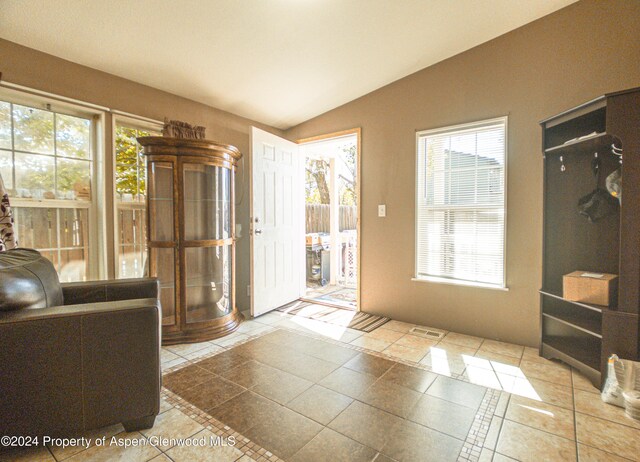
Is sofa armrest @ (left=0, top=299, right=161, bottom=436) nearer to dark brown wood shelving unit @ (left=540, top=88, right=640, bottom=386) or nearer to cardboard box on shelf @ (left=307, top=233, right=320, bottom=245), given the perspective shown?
dark brown wood shelving unit @ (left=540, top=88, right=640, bottom=386)

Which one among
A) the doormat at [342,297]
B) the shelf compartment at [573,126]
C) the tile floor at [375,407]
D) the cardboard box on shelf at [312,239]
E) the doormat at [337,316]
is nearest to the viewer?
the tile floor at [375,407]

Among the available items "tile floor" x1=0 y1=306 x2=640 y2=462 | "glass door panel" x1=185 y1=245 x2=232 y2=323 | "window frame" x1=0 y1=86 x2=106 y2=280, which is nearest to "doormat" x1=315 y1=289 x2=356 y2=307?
"tile floor" x1=0 y1=306 x2=640 y2=462

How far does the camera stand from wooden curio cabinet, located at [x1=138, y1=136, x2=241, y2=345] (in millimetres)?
2791

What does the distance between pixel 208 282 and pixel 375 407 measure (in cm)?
199

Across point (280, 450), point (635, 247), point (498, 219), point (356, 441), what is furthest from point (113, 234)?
point (635, 247)

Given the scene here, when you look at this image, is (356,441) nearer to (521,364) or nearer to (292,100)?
(521,364)

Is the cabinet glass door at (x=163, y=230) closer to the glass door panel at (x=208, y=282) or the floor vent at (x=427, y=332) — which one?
the glass door panel at (x=208, y=282)

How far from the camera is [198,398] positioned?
6.34 feet

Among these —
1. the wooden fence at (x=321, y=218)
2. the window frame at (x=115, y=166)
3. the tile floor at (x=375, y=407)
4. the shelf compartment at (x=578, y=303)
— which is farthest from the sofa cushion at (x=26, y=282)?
the wooden fence at (x=321, y=218)

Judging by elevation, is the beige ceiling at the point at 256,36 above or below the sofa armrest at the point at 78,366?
above

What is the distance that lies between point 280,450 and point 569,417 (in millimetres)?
1607

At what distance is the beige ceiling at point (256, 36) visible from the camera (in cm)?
208

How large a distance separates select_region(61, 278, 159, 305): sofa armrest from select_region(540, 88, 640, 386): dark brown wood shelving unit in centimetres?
298

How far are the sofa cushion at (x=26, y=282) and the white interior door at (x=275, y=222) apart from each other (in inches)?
69.8
